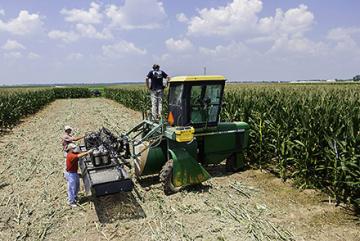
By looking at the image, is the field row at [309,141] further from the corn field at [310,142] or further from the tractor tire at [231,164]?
the tractor tire at [231,164]

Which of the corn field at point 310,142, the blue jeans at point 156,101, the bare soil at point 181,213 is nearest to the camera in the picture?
the bare soil at point 181,213

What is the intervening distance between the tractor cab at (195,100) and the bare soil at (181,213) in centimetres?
162

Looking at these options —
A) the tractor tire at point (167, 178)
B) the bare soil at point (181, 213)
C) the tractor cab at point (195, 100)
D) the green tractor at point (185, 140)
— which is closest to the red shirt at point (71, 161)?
the green tractor at point (185, 140)

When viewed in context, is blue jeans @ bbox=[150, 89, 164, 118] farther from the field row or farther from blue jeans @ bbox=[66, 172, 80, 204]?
blue jeans @ bbox=[66, 172, 80, 204]

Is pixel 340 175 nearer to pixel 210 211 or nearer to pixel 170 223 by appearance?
pixel 210 211

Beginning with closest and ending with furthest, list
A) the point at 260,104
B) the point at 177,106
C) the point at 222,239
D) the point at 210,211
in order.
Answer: the point at 222,239 < the point at 210,211 < the point at 177,106 < the point at 260,104

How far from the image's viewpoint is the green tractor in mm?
7102

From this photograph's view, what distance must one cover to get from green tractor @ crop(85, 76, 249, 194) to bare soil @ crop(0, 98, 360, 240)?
47 cm

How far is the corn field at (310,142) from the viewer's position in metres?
6.21

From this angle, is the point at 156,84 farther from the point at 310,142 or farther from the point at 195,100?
the point at 310,142

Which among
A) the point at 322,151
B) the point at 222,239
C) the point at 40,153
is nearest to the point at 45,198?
the point at 222,239

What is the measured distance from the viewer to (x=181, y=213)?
6.09 meters

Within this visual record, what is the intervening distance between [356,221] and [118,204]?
4.57 meters

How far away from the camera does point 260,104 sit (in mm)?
9609
